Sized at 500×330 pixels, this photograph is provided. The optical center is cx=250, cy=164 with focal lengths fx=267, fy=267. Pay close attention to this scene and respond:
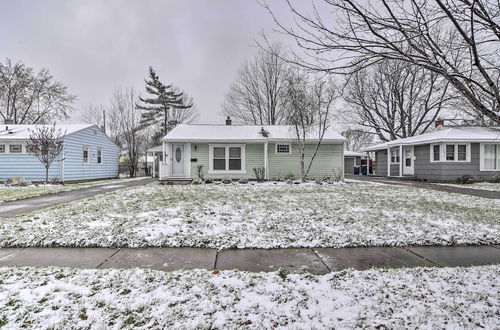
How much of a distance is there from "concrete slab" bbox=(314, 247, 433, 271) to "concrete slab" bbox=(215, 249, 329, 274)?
0.58 feet

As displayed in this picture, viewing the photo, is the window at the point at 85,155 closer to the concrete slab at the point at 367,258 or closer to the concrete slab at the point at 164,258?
the concrete slab at the point at 164,258

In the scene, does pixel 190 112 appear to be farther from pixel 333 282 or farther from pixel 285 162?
pixel 333 282

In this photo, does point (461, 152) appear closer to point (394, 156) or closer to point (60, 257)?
point (394, 156)

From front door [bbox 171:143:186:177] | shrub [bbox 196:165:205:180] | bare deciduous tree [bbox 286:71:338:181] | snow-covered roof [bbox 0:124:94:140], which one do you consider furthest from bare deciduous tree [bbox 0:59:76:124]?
bare deciduous tree [bbox 286:71:338:181]

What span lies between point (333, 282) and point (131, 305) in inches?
74.3

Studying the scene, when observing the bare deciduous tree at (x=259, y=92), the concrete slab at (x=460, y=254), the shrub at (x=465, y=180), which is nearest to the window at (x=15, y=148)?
the bare deciduous tree at (x=259, y=92)

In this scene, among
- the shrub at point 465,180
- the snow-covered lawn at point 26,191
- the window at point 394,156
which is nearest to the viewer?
the snow-covered lawn at point 26,191

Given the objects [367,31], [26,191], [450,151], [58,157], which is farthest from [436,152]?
[58,157]

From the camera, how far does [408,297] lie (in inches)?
94.1

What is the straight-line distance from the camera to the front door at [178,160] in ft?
54.1

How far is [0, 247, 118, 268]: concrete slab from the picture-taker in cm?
328

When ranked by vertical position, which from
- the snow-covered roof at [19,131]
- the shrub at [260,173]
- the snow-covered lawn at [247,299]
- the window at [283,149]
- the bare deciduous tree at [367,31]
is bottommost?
the snow-covered lawn at [247,299]

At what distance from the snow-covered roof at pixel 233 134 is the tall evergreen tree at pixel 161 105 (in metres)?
15.0

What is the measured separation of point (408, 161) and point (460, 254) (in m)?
17.5
